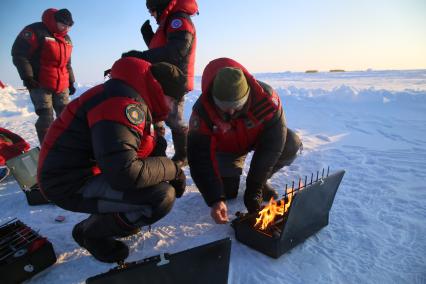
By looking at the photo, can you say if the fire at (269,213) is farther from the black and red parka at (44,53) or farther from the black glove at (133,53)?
the black and red parka at (44,53)

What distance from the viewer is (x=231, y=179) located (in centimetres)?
317

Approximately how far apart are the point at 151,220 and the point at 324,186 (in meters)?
1.25

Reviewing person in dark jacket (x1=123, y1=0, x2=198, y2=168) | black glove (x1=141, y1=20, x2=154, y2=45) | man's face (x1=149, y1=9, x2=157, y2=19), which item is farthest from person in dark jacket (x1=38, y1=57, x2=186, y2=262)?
black glove (x1=141, y1=20, x2=154, y2=45)

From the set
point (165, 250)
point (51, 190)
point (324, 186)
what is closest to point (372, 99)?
point (324, 186)

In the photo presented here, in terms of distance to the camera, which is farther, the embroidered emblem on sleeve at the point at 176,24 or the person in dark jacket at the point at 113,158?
the embroidered emblem on sleeve at the point at 176,24

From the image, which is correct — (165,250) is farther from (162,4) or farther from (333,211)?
(162,4)

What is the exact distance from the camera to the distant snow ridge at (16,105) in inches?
358

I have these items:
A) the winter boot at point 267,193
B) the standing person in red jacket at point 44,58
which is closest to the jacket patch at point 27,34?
the standing person in red jacket at point 44,58

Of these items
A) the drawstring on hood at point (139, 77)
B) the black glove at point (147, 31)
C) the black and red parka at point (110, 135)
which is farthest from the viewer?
the black glove at point (147, 31)

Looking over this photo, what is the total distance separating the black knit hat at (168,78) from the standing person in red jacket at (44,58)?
289 centimetres

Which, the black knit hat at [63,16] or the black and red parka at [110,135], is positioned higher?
the black knit hat at [63,16]

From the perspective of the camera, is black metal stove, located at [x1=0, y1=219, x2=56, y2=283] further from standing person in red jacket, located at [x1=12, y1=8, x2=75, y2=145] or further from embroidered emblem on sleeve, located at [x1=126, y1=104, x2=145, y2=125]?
standing person in red jacket, located at [x1=12, y1=8, x2=75, y2=145]

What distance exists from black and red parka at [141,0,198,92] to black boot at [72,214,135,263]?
1.62 metres

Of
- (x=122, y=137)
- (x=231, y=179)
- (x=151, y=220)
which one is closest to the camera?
(x=122, y=137)
